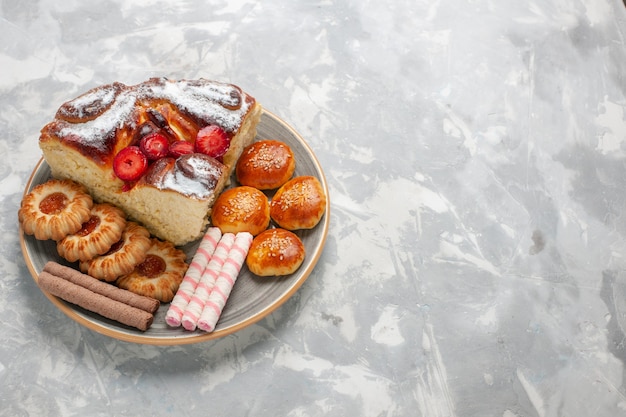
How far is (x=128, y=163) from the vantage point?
2.96 meters

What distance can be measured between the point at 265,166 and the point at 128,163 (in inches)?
25.4

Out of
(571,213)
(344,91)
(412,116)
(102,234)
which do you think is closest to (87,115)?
(102,234)

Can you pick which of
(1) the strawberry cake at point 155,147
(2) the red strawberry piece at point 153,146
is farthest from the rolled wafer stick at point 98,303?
(2) the red strawberry piece at point 153,146

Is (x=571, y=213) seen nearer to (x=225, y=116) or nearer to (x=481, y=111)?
(x=481, y=111)

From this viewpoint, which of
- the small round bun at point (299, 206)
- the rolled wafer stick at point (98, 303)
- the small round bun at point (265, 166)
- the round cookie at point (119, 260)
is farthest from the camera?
the small round bun at point (265, 166)

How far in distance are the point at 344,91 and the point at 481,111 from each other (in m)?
0.84

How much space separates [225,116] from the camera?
313cm

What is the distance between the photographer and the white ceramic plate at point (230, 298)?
277 cm

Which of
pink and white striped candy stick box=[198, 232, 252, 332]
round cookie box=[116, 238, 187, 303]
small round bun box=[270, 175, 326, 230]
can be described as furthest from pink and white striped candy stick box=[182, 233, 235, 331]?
small round bun box=[270, 175, 326, 230]

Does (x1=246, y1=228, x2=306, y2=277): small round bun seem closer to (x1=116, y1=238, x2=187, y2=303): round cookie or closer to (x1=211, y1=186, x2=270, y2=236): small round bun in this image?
(x1=211, y1=186, x2=270, y2=236): small round bun

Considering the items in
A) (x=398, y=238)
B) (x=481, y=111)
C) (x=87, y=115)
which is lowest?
(x=398, y=238)

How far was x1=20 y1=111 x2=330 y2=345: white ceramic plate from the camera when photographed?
2768 millimetres

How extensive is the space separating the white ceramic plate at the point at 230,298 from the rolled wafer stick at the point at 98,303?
0.04 meters

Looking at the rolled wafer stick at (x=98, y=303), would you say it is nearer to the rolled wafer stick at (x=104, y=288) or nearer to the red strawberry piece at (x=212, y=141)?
the rolled wafer stick at (x=104, y=288)
